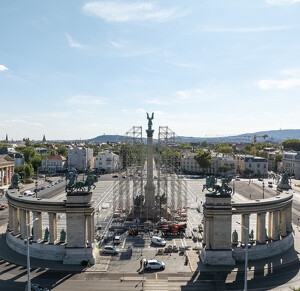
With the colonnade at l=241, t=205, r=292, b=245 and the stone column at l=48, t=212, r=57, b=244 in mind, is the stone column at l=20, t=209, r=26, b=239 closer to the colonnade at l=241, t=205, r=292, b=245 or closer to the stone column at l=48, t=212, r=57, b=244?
the stone column at l=48, t=212, r=57, b=244

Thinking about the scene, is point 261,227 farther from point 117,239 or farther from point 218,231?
point 117,239

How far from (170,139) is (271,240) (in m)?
33.6

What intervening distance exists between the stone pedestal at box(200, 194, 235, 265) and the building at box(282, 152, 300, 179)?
108560mm

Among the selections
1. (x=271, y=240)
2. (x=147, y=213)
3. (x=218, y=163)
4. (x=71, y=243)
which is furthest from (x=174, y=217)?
(x=218, y=163)

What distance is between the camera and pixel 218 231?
1517 inches

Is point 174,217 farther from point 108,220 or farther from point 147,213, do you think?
point 108,220

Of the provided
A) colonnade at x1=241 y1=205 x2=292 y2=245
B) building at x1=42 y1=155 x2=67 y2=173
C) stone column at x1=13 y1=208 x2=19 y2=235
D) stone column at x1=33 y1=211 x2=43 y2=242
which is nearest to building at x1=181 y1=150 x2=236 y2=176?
building at x1=42 y1=155 x2=67 y2=173

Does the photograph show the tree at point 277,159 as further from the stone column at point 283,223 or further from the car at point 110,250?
the car at point 110,250

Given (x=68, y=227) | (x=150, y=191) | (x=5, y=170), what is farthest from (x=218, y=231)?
(x=5, y=170)

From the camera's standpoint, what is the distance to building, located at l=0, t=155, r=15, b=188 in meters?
107

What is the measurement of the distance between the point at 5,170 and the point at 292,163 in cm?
12727

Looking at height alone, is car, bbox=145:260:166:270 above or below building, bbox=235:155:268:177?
below

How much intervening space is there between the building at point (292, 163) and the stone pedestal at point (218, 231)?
108560mm

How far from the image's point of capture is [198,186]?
108125 mm
